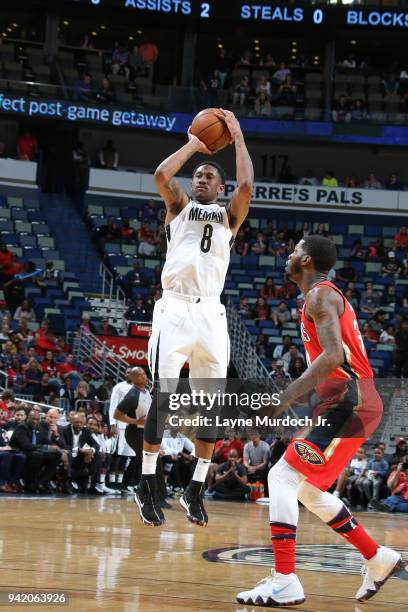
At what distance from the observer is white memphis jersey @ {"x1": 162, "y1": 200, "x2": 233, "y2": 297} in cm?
764

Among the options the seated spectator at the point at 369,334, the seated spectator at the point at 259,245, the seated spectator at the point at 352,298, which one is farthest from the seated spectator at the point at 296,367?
the seated spectator at the point at 259,245

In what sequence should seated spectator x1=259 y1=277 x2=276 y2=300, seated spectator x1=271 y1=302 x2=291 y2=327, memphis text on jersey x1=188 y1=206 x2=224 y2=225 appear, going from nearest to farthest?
1. memphis text on jersey x1=188 y1=206 x2=224 y2=225
2. seated spectator x1=271 y1=302 x2=291 y2=327
3. seated spectator x1=259 y1=277 x2=276 y2=300

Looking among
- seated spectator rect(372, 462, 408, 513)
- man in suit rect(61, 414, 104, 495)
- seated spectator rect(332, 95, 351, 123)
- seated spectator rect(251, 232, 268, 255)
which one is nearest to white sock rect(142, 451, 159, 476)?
man in suit rect(61, 414, 104, 495)

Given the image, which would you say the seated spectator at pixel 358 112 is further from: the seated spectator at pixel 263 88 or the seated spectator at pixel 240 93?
the seated spectator at pixel 240 93

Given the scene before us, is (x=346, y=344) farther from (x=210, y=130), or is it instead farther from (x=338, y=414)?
(x=210, y=130)

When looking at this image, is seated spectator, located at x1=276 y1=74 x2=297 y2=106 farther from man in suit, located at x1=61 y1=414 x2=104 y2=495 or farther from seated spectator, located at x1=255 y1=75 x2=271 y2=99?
man in suit, located at x1=61 y1=414 x2=104 y2=495

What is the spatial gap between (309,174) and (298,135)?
7.43ft

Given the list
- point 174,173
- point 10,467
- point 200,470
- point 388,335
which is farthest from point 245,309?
point 174,173

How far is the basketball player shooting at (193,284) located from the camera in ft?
25.0

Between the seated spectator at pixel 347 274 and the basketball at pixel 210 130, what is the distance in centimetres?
2099

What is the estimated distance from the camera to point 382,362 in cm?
2434

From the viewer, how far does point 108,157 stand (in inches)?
1303

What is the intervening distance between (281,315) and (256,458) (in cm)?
785

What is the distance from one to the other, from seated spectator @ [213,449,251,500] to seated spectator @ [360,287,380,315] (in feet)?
32.4
